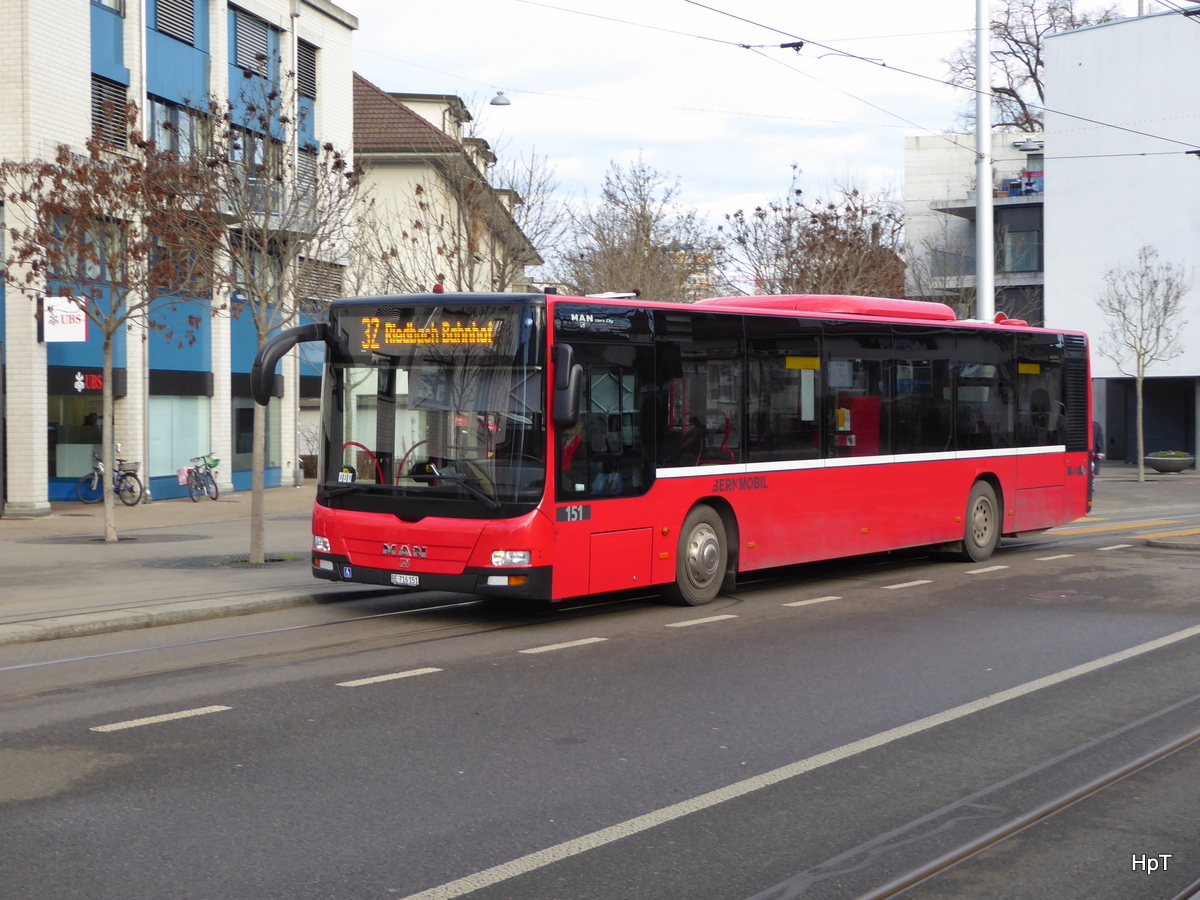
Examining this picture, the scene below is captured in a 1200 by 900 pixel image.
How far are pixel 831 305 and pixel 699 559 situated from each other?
142 inches

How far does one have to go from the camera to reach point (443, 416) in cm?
1096

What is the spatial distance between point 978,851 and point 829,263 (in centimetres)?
2870

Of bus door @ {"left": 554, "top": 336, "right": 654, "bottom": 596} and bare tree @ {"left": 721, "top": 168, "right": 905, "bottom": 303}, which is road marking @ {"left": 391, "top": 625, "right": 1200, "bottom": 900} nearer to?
bus door @ {"left": 554, "top": 336, "right": 654, "bottom": 596}

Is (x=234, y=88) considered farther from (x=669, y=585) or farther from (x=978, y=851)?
(x=978, y=851)

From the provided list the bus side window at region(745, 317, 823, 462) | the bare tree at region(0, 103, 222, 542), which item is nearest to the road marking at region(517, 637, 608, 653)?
the bus side window at region(745, 317, 823, 462)

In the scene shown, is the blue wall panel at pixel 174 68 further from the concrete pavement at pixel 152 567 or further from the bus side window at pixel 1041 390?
the bus side window at pixel 1041 390

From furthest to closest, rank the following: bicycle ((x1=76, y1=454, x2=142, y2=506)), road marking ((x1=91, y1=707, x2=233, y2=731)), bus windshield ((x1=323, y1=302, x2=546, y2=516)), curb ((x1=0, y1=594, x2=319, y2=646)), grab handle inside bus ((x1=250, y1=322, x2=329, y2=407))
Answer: bicycle ((x1=76, y1=454, x2=142, y2=506)) < grab handle inside bus ((x1=250, y1=322, x2=329, y2=407)) < bus windshield ((x1=323, y1=302, x2=546, y2=516)) < curb ((x1=0, y1=594, x2=319, y2=646)) < road marking ((x1=91, y1=707, x2=233, y2=731))

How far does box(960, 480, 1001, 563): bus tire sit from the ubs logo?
7.64 metres

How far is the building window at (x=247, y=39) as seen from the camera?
99.1ft

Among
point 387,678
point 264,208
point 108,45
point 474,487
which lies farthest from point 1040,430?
point 108,45

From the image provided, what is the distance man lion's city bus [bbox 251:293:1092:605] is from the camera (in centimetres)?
1074

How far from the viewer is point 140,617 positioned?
11148 millimetres

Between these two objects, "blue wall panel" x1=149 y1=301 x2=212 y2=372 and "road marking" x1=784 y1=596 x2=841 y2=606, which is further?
"blue wall panel" x1=149 y1=301 x2=212 y2=372

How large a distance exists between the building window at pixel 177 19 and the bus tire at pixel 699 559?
20.4 metres
